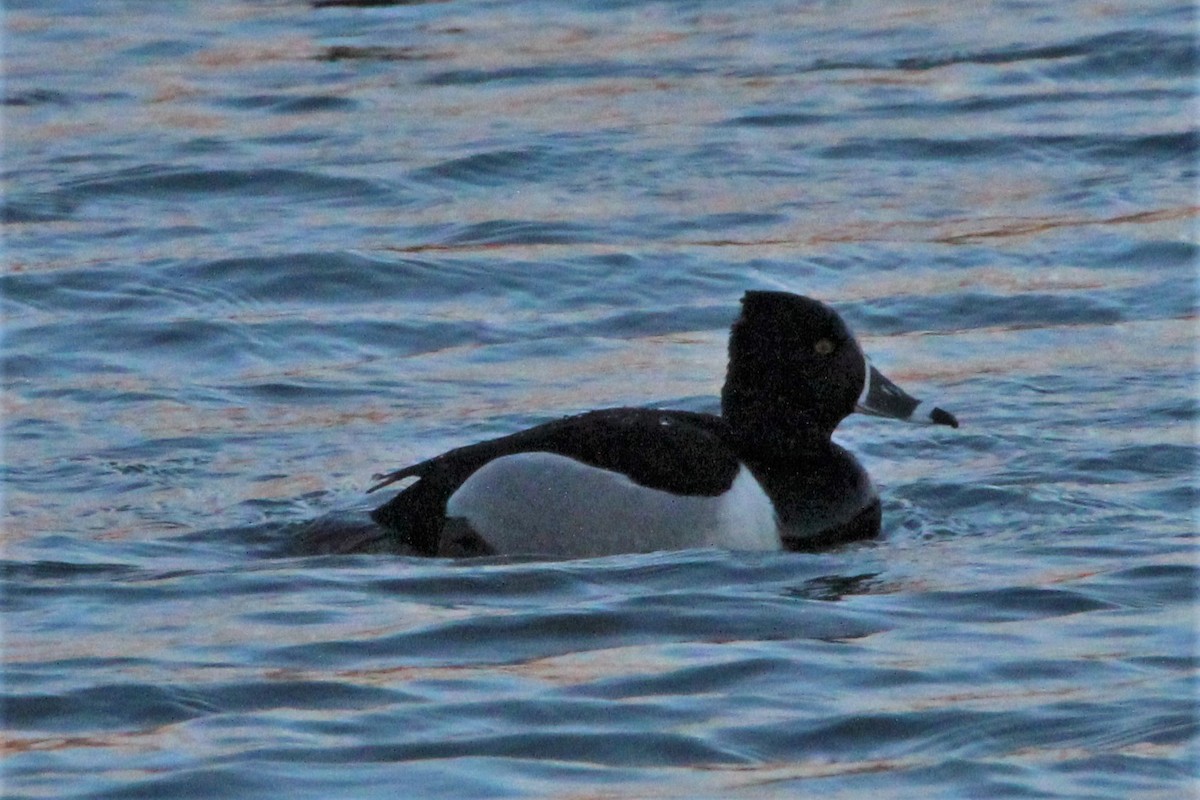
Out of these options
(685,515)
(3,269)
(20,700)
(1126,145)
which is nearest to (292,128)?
(3,269)

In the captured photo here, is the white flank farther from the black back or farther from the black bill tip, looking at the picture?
the black bill tip

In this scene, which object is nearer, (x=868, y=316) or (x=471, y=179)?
(x=868, y=316)

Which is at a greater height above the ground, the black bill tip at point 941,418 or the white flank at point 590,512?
the black bill tip at point 941,418

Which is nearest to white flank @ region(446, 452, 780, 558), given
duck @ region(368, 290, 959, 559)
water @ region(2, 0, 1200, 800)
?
duck @ region(368, 290, 959, 559)

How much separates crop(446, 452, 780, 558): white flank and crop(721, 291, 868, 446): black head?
347 millimetres

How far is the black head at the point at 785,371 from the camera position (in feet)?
24.3

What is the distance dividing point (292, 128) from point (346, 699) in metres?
7.97

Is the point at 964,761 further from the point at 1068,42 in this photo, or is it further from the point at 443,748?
the point at 1068,42

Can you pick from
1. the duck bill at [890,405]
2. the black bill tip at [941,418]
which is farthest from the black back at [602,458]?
the black bill tip at [941,418]

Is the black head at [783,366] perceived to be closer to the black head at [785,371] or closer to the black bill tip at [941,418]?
the black head at [785,371]

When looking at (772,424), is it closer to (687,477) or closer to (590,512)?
(687,477)

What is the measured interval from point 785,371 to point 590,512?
0.78m

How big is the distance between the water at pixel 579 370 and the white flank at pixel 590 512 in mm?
111

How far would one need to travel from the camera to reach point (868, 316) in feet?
32.7
